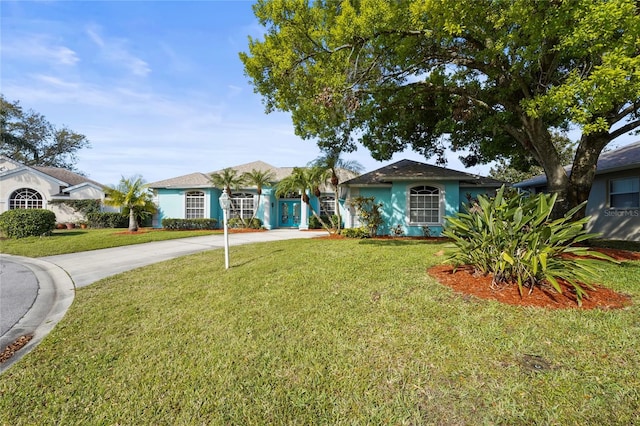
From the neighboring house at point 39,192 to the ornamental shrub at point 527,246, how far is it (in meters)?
29.2

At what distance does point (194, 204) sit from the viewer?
2252cm

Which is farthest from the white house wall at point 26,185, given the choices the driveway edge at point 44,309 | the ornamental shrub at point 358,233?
the ornamental shrub at point 358,233

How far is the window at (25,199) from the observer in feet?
77.5

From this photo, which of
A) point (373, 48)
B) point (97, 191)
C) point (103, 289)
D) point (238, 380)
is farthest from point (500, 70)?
point (97, 191)

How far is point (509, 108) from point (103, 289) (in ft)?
42.2

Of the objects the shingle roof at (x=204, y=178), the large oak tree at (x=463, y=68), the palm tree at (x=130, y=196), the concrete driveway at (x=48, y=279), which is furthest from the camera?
the shingle roof at (x=204, y=178)

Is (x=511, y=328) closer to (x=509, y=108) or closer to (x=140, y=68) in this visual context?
(x=509, y=108)

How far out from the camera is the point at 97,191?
2578 cm

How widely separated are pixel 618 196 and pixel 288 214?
19.7 meters

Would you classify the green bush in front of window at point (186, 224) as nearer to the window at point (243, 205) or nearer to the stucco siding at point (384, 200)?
the window at point (243, 205)

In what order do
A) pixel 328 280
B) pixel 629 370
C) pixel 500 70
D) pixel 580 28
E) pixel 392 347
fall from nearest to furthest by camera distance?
pixel 629 370
pixel 392 347
pixel 580 28
pixel 328 280
pixel 500 70

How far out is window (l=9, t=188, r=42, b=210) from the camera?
77.5 feet

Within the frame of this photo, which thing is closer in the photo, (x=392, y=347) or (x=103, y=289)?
(x=392, y=347)

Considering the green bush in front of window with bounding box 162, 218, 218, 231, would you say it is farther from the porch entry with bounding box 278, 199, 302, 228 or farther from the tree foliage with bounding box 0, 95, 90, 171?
the tree foliage with bounding box 0, 95, 90, 171
